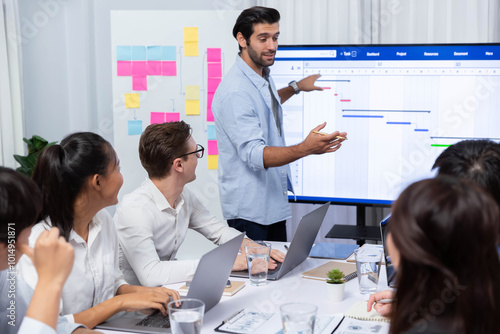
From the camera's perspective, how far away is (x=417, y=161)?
2840mm

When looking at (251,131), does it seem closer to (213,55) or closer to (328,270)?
(328,270)

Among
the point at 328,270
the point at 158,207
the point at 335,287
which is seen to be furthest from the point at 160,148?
the point at 335,287

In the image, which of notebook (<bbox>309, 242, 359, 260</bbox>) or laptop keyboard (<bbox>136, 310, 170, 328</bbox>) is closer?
laptop keyboard (<bbox>136, 310, 170, 328</bbox>)

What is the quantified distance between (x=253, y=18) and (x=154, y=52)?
41.2 inches

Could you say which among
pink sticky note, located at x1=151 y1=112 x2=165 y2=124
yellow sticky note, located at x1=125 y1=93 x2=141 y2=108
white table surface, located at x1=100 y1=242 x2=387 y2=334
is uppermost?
yellow sticky note, located at x1=125 y1=93 x2=141 y2=108

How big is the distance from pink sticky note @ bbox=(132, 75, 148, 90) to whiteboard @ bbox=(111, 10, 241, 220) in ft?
0.06

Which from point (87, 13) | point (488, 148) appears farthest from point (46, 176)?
point (87, 13)

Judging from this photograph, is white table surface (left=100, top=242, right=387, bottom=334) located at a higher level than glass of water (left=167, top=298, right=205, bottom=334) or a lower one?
lower

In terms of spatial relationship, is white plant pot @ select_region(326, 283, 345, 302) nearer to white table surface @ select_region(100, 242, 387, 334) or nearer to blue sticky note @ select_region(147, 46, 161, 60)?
white table surface @ select_region(100, 242, 387, 334)

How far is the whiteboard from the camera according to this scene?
3424 millimetres

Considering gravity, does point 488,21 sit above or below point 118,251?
above

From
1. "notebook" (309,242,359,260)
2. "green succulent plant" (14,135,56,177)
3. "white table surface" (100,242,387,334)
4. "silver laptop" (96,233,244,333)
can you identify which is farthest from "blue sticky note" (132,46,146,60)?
"silver laptop" (96,233,244,333)

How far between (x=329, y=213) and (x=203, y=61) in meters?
1.28

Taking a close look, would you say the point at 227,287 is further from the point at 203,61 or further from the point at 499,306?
the point at 203,61
